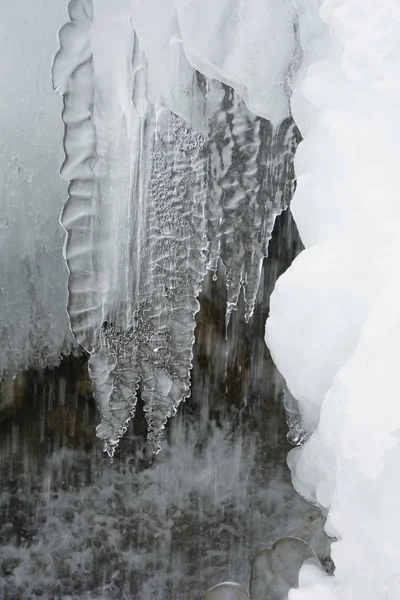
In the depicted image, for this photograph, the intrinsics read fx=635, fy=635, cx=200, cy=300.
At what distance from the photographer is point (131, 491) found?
2797mm

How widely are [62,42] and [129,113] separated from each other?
0.22 m

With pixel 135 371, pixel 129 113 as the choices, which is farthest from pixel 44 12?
pixel 135 371

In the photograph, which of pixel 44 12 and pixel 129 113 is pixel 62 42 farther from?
pixel 44 12

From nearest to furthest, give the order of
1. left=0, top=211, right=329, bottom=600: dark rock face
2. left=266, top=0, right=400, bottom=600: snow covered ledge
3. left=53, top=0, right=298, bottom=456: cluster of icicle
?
left=266, top=0, right=400, bottom=600: snow covered ledge, left=53, top=0, right=298, bottom=456: cluster of icicle, left=0, top=211, right=329, bottom=600: dark rock face

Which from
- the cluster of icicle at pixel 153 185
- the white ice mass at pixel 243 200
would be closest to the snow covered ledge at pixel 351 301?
the white ice mass at pixel 243 200

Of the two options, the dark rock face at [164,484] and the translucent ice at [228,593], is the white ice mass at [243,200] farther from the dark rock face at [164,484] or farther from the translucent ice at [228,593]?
the dark rock face at [164,484]

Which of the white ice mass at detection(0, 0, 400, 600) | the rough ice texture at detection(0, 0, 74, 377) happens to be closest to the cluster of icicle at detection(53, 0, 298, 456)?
the white ice mass at detection(0, 0, 400, 600)

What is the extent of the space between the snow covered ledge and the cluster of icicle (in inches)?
12.3

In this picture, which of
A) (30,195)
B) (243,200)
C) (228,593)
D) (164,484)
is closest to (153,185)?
(243,200)

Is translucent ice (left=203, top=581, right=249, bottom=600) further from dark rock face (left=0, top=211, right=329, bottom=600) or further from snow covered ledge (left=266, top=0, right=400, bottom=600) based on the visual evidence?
dark rock face (left=0, top=211, right=329, bottom=600)

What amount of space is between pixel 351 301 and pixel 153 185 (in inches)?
27.4

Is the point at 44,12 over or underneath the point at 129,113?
over

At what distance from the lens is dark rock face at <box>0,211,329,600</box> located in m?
2.70

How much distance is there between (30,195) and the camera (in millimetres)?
2068
